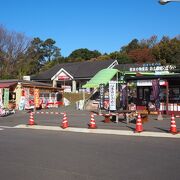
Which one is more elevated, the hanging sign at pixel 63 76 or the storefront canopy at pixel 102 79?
the hanging sign at pixel 63 76

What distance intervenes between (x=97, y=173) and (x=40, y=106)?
33699mm

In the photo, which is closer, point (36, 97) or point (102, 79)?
point (102, 79)

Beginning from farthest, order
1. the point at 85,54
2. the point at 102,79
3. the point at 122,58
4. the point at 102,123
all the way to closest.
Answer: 1. the point at 85,54
2. the point at 122,58
3. the point at 102,79
4. the point at 102,123

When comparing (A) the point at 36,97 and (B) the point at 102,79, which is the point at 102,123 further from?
(A) the point at 36,97

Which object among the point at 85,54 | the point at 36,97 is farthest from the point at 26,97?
the point at 85,54

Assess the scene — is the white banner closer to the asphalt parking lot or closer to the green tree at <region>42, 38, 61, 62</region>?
the asphalt parking lot

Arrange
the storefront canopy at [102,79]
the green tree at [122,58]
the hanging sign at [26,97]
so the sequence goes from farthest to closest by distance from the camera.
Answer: the green tree at [122,58] < the hanging sign at [26,97] < the storefront canopy at [102,79]

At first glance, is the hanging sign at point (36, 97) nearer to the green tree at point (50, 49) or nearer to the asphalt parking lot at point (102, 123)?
the asphalt parking lot at point (102, 123)

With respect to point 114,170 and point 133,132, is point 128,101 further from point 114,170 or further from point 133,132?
point 114,170

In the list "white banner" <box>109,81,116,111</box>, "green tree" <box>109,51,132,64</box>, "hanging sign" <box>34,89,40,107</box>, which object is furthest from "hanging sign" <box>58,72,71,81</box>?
"white banner" <box>109,81,116,111</box>

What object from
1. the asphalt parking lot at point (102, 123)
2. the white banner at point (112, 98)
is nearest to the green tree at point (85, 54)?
the white banner at point (112, 98)

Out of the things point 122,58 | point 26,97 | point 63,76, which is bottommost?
point 26,97

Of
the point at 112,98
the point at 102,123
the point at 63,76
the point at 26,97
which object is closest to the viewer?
the point at 102,123

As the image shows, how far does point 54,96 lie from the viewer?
45.5 metres
